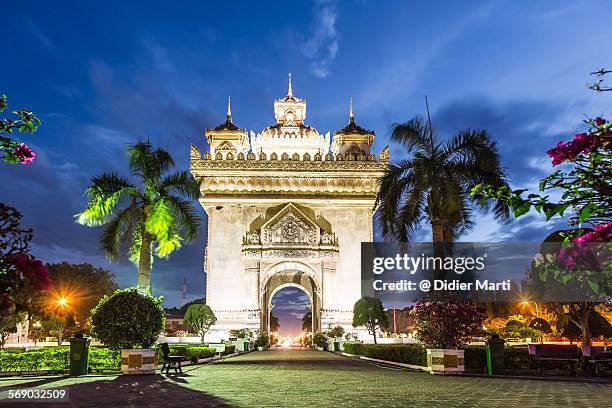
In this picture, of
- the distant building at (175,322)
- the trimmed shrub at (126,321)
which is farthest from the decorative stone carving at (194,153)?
the distant building at (175,322)

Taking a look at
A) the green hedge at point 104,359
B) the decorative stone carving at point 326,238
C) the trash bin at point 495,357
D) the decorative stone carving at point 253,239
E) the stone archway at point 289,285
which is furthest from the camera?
the stone archway at point 289,285

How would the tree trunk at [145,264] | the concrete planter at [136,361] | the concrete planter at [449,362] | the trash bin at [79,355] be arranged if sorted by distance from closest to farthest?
1. the trash bin at [79,355]
2. the concrete planter at [136,361]
3. the concrete planter at [449,362]
4. the tree trunk at [145,264]

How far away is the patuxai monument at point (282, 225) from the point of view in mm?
43656

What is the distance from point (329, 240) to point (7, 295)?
3986 centimetres

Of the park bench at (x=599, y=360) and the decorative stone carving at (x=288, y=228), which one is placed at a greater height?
the decorative stone carving at (x=288, y=228)

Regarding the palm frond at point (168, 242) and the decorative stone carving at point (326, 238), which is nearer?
the palm frond at point (168, 242)

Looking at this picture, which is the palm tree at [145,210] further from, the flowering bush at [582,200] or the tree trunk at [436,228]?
the flowering bush at [582,200]

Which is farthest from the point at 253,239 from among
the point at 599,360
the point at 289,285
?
the point at 599,360

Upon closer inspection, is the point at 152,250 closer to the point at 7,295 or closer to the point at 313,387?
the point at 313,387

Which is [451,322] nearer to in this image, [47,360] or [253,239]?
[47,360]

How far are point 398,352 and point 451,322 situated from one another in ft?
18.3

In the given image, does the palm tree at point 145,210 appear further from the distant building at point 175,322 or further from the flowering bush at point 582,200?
the distant building at point 175,322

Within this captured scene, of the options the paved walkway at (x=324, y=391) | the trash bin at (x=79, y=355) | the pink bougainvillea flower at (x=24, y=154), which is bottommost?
the paved walkway at (x=324, y=391)

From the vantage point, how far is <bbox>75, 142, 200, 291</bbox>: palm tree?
21.7 meters
